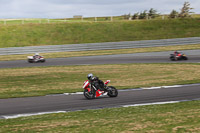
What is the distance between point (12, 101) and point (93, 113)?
523cm

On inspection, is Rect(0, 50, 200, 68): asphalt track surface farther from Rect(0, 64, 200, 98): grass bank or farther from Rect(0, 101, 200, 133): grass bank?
Rect(0, 101, 200, 133): grass bank

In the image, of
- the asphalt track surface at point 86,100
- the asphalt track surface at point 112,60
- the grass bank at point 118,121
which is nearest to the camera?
the grass bank at point 118,121

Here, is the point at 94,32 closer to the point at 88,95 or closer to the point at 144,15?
the point at 144,15

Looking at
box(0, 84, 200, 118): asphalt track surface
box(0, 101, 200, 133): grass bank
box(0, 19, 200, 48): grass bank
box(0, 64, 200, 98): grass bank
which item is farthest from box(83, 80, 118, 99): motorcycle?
box(0, 19, 200, 48): grass bank

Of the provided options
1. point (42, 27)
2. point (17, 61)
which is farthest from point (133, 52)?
point (42, 27)

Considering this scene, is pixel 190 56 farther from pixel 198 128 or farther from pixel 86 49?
pixel 198 128

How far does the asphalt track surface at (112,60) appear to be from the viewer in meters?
32.1

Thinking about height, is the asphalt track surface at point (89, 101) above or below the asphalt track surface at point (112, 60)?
above

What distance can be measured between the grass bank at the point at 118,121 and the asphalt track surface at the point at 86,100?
4.51ft

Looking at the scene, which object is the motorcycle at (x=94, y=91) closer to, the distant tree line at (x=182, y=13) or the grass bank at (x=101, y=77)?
the grass bank at (x=101, y=77)

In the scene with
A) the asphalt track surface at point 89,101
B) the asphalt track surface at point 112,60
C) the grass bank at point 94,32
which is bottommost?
the asphalt track surface at point 112,60

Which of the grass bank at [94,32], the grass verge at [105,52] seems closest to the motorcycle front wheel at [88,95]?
the grass verge at [105,52]

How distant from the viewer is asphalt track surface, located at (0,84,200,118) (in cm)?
1294

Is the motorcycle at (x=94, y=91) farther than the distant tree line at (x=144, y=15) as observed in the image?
No
